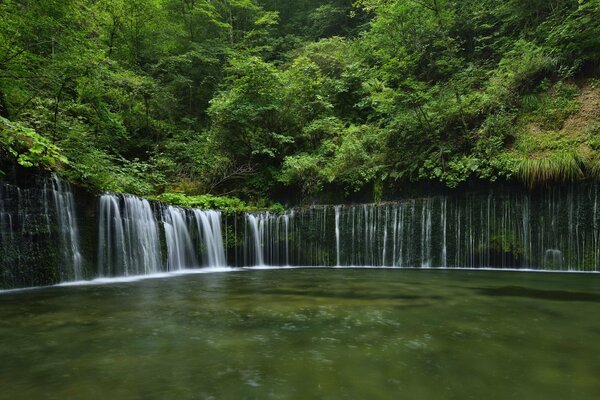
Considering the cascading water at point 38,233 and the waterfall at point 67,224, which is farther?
the waterfall at point 67,224

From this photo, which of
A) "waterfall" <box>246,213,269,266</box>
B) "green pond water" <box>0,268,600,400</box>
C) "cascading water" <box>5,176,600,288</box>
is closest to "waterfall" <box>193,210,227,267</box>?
"cascading water" <box>5,176,600,288</box>

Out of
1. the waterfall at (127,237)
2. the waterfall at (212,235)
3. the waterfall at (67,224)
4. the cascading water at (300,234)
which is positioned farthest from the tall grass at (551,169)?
the waterfall at (67,224)

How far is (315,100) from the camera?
16.4 metres

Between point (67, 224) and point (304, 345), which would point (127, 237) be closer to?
point (67, 224)

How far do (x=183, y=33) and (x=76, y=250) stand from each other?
617 inches

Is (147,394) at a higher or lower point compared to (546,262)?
higher

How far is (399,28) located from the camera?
14.4 metres

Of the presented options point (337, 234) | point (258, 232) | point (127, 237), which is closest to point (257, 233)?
point (258, 232)

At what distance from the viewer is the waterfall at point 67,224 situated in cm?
844

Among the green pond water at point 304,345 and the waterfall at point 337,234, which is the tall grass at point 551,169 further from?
the waterfall at point 337,234

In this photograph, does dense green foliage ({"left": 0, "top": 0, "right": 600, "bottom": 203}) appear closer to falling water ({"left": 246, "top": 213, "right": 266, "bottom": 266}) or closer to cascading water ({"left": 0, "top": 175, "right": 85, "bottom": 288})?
cascading water ({"left": 0, "top": 175, "right": 85, "bottom": 288})

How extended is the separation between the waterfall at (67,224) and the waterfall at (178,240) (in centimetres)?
264

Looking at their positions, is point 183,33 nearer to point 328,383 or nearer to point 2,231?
point 2,231

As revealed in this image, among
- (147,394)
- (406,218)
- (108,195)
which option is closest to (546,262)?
(406,218)
